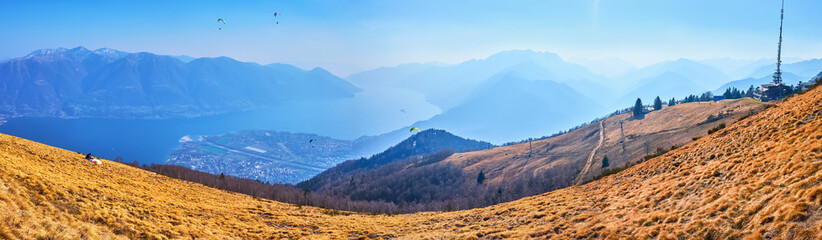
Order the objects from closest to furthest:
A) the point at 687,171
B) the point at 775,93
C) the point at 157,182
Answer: the point at 687,171 < the point at 157,182 < the point at 775,93

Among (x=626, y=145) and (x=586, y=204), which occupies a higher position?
(x=626, y=145)

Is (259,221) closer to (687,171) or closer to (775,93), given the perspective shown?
(687,171)

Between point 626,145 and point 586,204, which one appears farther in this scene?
point 626,145

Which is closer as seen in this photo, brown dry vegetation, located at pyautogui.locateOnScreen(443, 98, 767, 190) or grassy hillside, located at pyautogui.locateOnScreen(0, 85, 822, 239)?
grassy hillside, located at pyautogui.locateOnScreen(0, 85, 822, 239)

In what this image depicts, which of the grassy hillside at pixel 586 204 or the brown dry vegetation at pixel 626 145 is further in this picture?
the brown dry vegetation at pixel 626 145

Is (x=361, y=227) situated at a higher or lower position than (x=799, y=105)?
lower

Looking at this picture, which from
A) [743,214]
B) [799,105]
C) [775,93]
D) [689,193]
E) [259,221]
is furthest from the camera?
[775,93]

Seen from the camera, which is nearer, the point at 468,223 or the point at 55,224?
the point at 55,224

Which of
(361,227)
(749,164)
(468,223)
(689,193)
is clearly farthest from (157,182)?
(749,164)
